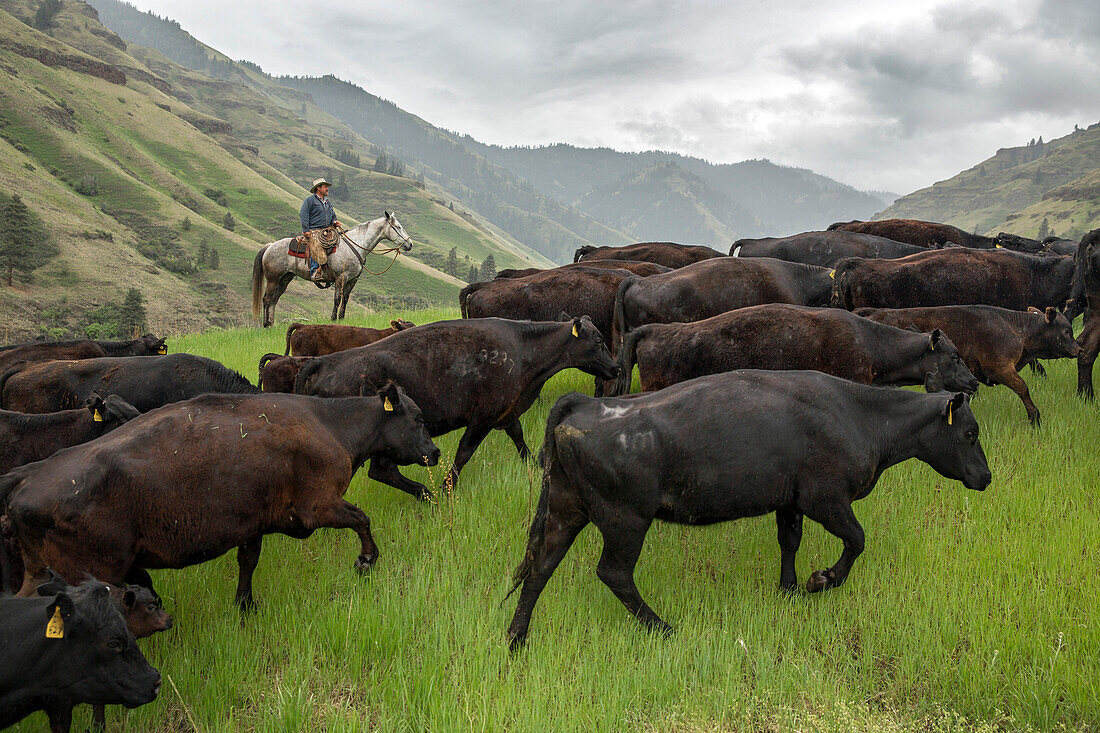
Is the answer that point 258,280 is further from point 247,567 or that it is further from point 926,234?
point 926,234

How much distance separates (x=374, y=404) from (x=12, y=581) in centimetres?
294

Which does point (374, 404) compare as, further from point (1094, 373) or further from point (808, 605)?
point (1094, 373)

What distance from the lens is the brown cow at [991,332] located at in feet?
30.7

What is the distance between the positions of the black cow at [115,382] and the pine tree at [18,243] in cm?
5332

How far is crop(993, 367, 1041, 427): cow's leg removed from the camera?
9.13 m

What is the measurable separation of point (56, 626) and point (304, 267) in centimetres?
1796

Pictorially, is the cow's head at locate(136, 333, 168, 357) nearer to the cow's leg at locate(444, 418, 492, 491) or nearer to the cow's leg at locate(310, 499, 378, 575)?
the cow's leg at locate(444, 418, 492, 491)

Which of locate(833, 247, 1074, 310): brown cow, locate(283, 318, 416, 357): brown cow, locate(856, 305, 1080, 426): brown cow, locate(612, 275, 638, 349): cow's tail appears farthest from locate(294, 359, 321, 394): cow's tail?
locate(833, 247, 1074, 310): brown cow

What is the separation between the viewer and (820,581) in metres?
5.21

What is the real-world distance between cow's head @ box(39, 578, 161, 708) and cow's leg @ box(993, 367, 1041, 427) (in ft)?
34.6

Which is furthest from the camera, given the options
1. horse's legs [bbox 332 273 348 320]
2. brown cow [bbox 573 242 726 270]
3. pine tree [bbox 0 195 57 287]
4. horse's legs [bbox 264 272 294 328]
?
pine tree [bbox 0 195 57 287]

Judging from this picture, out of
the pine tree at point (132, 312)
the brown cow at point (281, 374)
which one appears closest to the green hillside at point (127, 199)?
the pine tree at point (132, 312)

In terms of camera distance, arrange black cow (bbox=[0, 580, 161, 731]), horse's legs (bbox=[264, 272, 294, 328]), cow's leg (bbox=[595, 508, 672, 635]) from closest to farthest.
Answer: black cow (bbox=[0, 580, 161, 731]), cow's leg (bbox=[595, 508, 672, 635]), horse's legs (bbox=[264, 272, 294, 328])

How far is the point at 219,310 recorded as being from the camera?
5975cm
